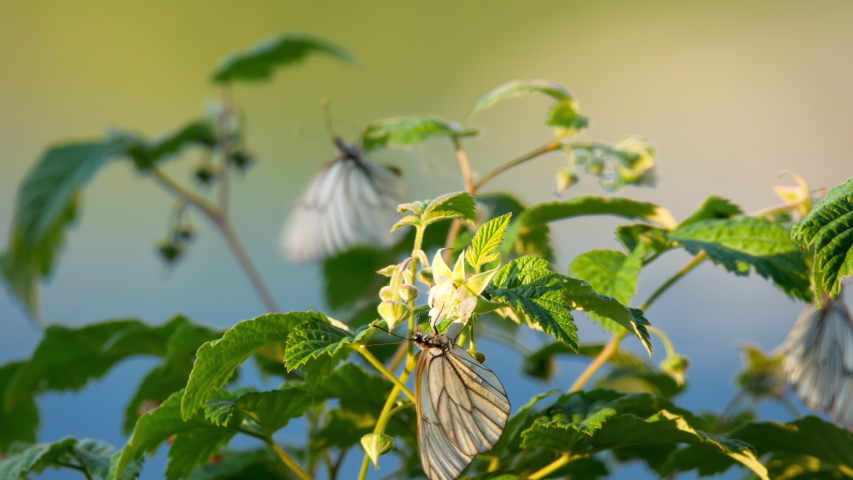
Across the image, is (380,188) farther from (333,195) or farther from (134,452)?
(134,452)

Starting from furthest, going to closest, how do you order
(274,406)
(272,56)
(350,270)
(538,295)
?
(350,270) → (272,56) → (274,406) → (538,295)

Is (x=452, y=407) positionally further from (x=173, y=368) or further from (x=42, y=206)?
(x=42, y=206)

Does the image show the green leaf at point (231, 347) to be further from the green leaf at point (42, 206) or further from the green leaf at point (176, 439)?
the green leaf at point (42, 206)

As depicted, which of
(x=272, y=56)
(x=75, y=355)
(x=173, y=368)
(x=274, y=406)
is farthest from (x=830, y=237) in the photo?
(x=272, y=56)

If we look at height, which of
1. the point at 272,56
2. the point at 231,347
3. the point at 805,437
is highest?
the point at 272,56

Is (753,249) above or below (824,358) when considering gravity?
above

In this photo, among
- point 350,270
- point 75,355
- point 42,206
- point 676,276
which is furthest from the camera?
point 350,270

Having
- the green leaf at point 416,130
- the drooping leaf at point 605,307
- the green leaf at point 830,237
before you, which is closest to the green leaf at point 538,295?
the drooping leaf at point 605,307

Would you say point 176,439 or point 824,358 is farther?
point 824,358
